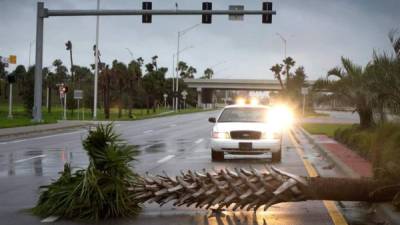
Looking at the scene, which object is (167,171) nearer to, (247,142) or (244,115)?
(247,142)

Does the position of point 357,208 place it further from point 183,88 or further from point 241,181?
point 183,88

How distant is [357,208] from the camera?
910cm

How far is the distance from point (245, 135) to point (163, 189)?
7815 millimetres

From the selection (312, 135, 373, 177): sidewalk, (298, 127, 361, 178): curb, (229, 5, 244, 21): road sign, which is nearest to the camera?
(298, 127, 361, 178): curb

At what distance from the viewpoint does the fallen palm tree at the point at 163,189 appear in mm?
8133

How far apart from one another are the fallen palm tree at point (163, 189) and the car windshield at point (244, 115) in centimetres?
836

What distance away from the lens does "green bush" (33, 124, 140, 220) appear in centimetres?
812

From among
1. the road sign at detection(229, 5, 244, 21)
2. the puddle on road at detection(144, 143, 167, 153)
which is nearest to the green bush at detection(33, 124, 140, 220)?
the puddle on road at detection(144, 143, 167, 153)

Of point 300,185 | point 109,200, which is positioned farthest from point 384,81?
point 109,200

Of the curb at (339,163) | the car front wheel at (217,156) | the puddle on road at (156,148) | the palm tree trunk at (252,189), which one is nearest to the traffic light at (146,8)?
the puddle on road at (156,148)

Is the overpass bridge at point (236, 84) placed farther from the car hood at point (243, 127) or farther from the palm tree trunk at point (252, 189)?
the palm tree trunk at point (252, 189)

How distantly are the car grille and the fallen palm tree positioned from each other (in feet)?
24.1

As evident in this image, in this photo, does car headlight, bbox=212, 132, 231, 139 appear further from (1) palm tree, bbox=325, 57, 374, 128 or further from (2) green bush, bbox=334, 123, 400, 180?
(1) palm tree, bbox=325, 57, 374, 128

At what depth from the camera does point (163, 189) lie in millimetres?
8344
